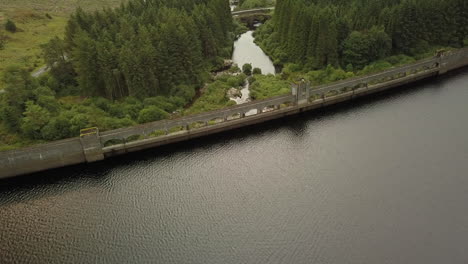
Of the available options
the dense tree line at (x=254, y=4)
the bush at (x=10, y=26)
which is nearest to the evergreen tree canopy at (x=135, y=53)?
the bush at (x=10, y=26)

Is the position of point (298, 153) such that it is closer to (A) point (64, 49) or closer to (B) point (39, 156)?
(B) point (39, 156)

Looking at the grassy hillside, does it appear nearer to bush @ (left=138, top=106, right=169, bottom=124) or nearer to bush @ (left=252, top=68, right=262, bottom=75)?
bush @ (left=138, top=106, right=169, bottom=124)

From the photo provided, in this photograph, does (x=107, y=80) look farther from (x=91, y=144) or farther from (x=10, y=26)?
(x=10, y=26)

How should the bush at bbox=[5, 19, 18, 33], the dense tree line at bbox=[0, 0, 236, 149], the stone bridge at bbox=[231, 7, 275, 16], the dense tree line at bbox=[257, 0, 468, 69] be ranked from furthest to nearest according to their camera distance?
the stone bridge at bbox=[231, 7, 275, 16], the bush at bbox=[5, 19, 18, 33], the dense tree line at bbox=[257, 0, 468, 69], the dense tree line at bbox=[0, 0, 236, 149]

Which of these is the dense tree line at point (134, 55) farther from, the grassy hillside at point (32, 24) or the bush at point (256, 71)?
the grassy hillside at point (32, 24)

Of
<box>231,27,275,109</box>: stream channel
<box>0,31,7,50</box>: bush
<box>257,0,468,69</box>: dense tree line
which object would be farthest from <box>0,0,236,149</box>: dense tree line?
<box>0,31,7,50</box>: bush
